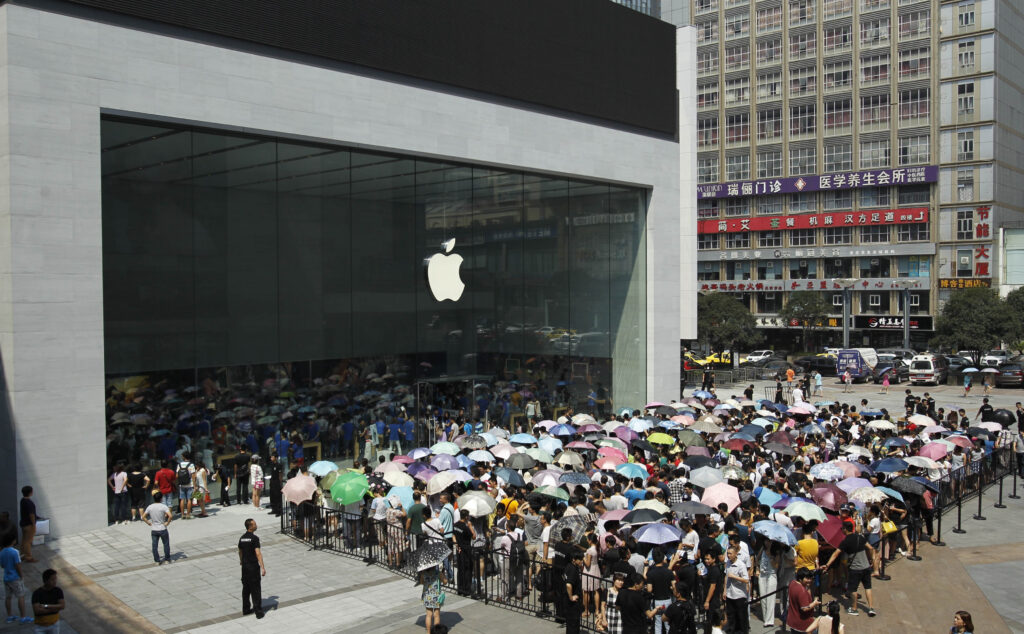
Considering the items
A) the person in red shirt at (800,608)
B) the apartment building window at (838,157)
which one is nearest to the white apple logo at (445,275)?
the person in red shirt at (800,608)

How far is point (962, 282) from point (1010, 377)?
27.8 meters

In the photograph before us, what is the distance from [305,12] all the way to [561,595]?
61.5 feet

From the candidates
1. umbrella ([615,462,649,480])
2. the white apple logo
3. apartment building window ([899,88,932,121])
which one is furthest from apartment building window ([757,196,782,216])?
umbrella ([615,462,649,480])

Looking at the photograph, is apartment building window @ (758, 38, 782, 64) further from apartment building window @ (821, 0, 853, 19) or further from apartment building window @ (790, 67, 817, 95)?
apartment building window @ (821, 0, 853, 19)

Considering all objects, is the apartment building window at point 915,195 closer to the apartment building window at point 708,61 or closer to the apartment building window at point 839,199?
the apartment building window at point 839,199

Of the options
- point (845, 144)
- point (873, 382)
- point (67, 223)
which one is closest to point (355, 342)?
point (67, 223)

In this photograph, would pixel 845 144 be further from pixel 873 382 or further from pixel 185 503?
pixel 185 503

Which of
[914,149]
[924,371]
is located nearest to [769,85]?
[914,149]

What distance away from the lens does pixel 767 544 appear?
14055mm

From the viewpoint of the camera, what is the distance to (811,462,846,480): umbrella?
18.3 metres

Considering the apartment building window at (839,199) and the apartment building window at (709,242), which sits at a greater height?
Answer: the apartment building window at (839,199)

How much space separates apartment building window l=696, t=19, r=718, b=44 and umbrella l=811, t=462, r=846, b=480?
7814 cm

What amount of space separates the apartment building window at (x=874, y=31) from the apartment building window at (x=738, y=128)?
12.7m

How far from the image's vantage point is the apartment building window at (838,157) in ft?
264
